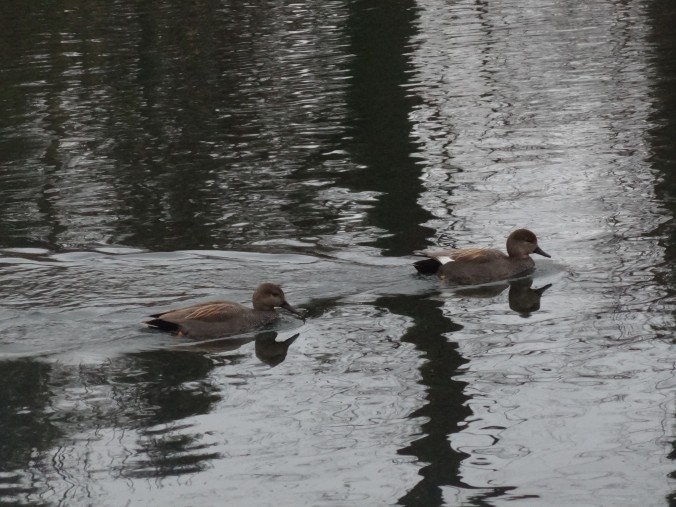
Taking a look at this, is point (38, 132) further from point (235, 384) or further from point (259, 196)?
point (235, 384)

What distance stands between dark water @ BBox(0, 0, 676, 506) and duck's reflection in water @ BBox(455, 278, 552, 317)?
4cm

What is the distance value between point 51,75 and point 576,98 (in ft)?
37.5

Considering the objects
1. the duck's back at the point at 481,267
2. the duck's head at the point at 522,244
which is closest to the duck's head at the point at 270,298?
the duck's back at the point at 481,267

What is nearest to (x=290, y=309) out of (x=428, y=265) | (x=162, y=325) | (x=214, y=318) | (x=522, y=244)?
(x=214, y=318)

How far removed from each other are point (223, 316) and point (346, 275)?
67.4 inches

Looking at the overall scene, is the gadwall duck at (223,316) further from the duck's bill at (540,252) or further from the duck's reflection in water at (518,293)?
the duck's bill at (540,252)

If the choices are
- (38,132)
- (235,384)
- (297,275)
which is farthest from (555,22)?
(235,384)

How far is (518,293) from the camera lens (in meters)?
12.7

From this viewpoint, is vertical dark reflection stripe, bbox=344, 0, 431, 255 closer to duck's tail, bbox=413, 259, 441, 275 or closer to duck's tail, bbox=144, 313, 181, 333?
duck's tail, bbox=413, 259, 441, 275

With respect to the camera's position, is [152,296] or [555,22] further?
[555,22]

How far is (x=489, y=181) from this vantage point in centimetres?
1659

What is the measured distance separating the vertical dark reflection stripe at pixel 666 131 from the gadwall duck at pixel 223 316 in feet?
11.6

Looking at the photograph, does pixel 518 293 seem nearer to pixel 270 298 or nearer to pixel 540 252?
pixel 540 252

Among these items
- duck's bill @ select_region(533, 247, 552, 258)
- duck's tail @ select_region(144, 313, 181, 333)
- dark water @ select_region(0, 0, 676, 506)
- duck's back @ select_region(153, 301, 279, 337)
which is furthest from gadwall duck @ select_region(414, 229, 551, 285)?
duck's tail @ select_region(144, 313, 181, 333)
